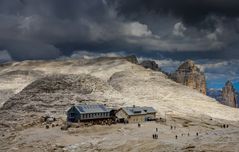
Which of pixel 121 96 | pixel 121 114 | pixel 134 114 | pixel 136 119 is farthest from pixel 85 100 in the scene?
pixel 134 114

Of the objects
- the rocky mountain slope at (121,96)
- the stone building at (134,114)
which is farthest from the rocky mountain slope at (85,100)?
the stone building at (134,114)

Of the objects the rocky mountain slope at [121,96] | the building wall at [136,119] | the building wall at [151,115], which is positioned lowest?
the building wall at [136,119]

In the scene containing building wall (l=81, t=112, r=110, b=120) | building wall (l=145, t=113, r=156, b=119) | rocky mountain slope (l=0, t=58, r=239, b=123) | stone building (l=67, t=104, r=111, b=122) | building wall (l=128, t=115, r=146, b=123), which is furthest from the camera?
rocky mountain slope (l=0, t=58, r=239, b=123)

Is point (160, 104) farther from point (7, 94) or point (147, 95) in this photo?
point (7, 94)

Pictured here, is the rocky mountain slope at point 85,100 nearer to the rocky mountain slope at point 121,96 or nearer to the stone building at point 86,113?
the rocky mountain slope at point 121,96

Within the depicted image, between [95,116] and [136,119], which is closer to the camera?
[95,116]

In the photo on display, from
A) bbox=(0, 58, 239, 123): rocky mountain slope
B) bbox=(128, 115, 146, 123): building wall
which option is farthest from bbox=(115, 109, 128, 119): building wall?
bbox=(0, 58, 239, 123): rocky mountain slope

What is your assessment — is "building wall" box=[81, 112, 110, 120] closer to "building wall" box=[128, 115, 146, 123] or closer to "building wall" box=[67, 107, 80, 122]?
"building wall" box=[67, 107, 80, 122]

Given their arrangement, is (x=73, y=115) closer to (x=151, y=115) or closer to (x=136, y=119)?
(x=136, y=119)

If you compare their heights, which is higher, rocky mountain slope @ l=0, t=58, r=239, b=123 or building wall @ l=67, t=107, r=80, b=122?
rocky mountain slope @ l=0, t=58, r=239, b=123

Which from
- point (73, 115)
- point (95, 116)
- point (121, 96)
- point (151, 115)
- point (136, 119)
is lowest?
point (136, 119)

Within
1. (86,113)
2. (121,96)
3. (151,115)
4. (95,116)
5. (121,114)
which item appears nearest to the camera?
(86,113)

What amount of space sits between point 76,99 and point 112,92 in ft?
68.8

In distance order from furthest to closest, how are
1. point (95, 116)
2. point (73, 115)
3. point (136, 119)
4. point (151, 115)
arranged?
point (151, 115)
point (136, 119)
point (95, 116)
point (73, 115)
